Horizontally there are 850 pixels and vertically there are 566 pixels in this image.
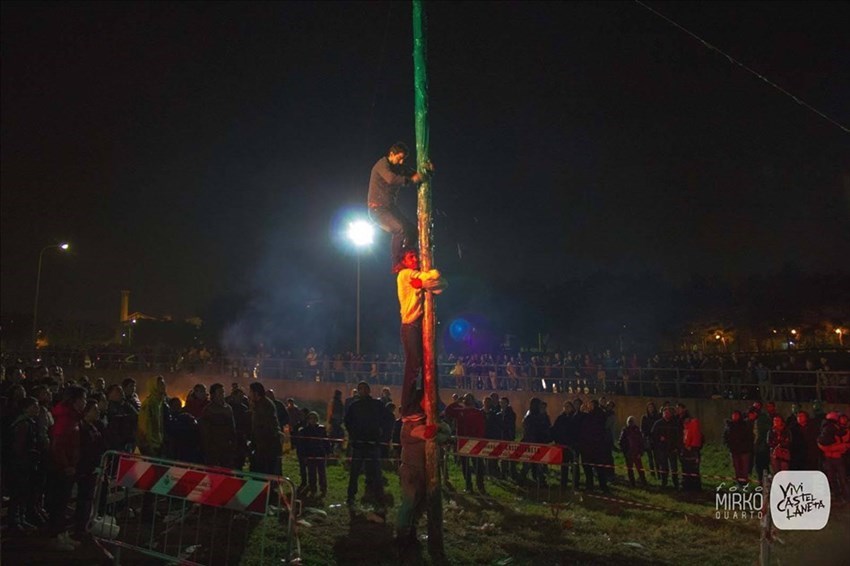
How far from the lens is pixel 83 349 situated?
39.7 meters

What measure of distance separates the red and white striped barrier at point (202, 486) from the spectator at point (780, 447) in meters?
9.32

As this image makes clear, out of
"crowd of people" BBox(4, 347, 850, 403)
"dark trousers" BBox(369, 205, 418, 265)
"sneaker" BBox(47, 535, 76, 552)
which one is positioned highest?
"dark trousers" BBox(369, 205, 418, 265)

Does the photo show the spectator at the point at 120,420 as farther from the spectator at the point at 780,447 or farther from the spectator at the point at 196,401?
the spectator at the point at 780,447

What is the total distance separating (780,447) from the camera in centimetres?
1191

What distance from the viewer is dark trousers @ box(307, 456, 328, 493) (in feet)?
42.3

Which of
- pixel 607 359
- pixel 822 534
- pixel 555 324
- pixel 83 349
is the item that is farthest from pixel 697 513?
pixel 555 324

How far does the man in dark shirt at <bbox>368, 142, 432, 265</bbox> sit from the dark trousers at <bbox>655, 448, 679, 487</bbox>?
8895mm

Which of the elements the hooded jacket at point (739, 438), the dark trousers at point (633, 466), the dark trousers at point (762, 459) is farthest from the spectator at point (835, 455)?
the dark trousers at point (633, 466)

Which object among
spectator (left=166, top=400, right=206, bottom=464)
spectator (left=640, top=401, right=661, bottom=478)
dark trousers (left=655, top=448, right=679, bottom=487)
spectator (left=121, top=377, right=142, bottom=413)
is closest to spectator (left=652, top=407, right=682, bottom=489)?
dark trousers (left=655, top=448, right=679, bottom=487)

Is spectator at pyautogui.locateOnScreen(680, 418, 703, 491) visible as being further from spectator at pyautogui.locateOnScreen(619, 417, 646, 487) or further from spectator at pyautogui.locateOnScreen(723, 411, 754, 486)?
spectator at pyautogui.locateOnScreen(619, 417, 646, 487)

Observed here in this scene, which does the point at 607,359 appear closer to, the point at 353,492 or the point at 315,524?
the point at 353,492

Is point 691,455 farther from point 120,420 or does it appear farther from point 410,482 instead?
point 120,420

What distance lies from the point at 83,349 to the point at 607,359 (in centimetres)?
3046

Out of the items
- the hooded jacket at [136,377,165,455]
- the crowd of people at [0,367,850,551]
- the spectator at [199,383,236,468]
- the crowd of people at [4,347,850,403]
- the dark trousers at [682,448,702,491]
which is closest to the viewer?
the crowd of people at [0,367,850,551]
